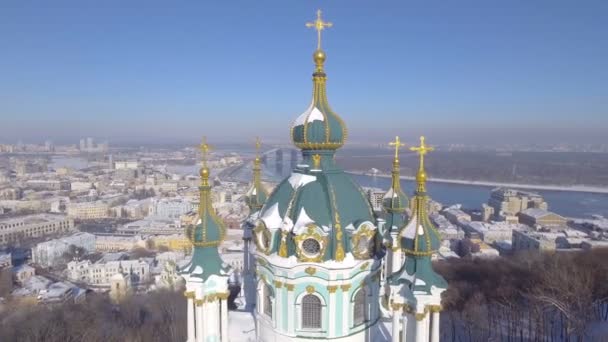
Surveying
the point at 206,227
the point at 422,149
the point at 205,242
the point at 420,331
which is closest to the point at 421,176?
the point at 422,149

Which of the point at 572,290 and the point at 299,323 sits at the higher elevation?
the point at 299,323

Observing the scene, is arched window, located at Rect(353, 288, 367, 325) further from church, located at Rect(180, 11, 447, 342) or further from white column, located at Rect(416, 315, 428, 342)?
white column, located at Rect(416, 315, 428, 342)

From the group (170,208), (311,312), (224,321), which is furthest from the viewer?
(170,208)

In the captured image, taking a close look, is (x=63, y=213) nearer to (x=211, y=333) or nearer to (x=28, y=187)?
(x=28, y=187)

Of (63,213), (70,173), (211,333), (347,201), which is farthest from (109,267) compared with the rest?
(70,173)

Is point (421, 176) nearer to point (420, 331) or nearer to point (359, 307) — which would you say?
point (420, 331)

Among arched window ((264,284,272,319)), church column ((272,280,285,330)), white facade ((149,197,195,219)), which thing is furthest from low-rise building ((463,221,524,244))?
church column ((272,280,285,330))
